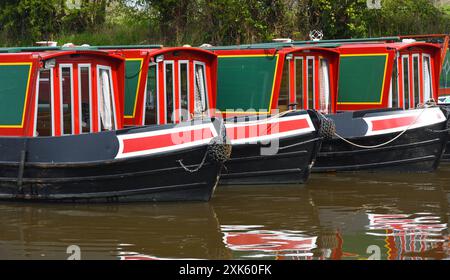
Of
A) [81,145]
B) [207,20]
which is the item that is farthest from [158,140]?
[207,20]

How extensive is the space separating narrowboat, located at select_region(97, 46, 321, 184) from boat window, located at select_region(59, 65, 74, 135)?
3.89ft

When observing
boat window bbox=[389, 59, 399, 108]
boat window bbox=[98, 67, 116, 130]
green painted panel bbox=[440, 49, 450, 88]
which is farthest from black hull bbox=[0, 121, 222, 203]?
green painted panel bbox=[440, 49, 450, 88]

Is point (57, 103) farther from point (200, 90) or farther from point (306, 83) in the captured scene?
point (306, 83)

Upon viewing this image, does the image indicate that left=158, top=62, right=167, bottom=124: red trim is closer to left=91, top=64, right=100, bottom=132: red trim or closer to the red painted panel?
left=91, top=64, right=100, bottom=132: red trim

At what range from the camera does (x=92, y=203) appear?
1020 centimetres

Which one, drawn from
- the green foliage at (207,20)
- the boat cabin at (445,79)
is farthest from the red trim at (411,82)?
the green foliage at (207,20)

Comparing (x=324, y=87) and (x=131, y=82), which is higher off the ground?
(x=131, y=82)

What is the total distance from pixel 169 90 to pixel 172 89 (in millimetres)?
42

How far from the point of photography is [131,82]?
37.4 ft

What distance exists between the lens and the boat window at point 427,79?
1395cm
